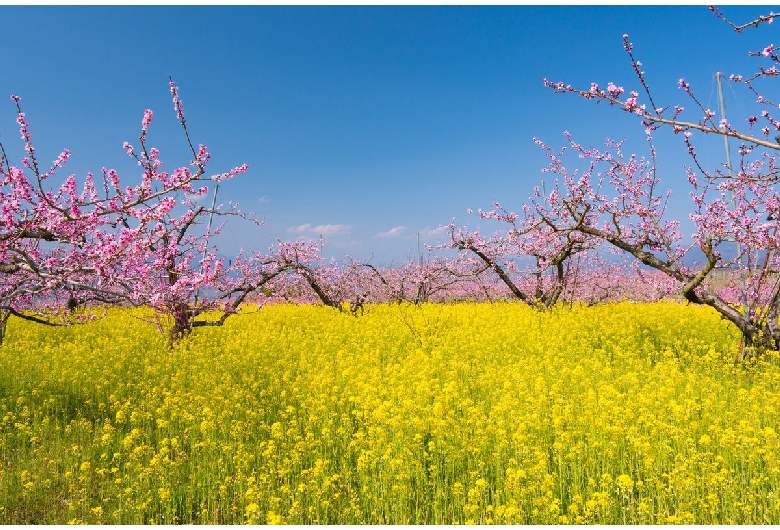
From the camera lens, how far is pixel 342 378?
33.6 feet

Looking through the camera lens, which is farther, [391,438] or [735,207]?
[735,207]

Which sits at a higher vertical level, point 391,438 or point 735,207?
point 735,207

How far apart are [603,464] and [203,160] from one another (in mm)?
5866

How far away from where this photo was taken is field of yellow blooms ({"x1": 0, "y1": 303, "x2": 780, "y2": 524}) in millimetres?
5480

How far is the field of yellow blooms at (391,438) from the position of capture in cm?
548

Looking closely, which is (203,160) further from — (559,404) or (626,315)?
(626,315)

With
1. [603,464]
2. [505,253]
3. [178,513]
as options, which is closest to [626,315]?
[505,253]

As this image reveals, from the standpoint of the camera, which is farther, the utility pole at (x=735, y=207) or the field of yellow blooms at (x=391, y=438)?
the utility pole at (x=735, y=207)

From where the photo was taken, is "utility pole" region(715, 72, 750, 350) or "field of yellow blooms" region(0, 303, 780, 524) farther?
"utility pole" region(715, 72, 750, 350)

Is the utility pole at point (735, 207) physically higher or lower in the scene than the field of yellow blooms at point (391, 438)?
higher

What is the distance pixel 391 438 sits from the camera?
7262mm

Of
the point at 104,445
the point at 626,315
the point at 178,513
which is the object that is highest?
the point at 626,315

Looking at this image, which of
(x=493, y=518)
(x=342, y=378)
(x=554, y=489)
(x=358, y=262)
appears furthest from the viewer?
(x=358, y=262)

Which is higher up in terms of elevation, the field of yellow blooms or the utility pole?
the utility pole
